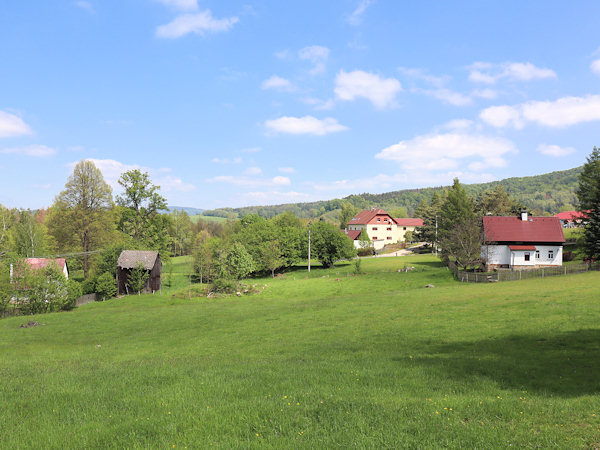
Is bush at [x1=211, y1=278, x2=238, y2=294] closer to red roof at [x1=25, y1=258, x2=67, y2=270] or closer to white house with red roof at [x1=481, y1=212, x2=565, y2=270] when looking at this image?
red roof at [x1=25, y1=258, x2=67, y2=270]

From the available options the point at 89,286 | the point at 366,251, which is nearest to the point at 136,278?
the point at 89,286

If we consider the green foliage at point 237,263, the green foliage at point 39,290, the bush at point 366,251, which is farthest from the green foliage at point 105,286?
the bush at point 366,251

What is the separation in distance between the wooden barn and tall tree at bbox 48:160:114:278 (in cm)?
633

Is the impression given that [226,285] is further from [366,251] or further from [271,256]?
[366,251]

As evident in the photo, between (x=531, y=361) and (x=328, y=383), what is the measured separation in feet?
26.7

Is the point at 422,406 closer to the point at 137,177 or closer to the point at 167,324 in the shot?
the point at 167,324

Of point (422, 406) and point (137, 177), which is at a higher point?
point (137, 177)

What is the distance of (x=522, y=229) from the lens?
180ft

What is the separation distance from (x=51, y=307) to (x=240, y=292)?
22913mm

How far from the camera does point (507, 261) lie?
5428cm

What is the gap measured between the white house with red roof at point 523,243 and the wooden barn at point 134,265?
5235cm

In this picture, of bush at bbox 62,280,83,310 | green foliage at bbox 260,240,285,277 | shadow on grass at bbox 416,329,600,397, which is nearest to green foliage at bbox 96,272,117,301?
bush at bbox 62,280,83,310

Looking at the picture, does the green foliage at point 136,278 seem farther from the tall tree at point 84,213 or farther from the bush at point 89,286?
the tall tree at point 84,213

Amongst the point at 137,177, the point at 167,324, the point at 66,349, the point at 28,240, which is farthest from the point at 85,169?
the point at 66,349
